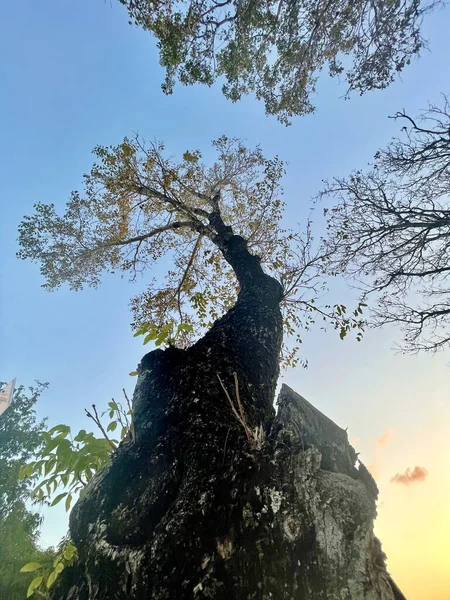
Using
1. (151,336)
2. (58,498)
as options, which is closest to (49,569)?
(58,498)

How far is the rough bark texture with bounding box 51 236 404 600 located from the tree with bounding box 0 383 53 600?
2.72 metres

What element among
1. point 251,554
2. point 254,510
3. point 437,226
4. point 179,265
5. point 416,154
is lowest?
point 251,554

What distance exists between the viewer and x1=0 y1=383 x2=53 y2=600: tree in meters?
4.36

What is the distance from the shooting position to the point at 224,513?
4.89ft

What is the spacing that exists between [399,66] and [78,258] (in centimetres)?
601

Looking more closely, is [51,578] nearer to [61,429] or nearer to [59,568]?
[59,568]

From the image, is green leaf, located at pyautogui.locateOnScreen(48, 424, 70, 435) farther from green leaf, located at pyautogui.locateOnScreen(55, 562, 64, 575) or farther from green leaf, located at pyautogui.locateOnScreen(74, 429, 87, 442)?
green leaf, located at pyautogui.locateOnScreen(55, 562, 64, 575)

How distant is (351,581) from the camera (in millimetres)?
1310

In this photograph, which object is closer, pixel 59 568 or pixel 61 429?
pixel 59 568

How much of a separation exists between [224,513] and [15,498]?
523 inches

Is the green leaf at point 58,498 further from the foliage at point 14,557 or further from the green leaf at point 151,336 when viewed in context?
the foliage at point 14,557

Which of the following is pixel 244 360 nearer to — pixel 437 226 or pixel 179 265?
pixel 437 226

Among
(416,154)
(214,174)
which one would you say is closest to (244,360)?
(416,154)

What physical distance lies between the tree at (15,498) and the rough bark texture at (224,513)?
107 inches
